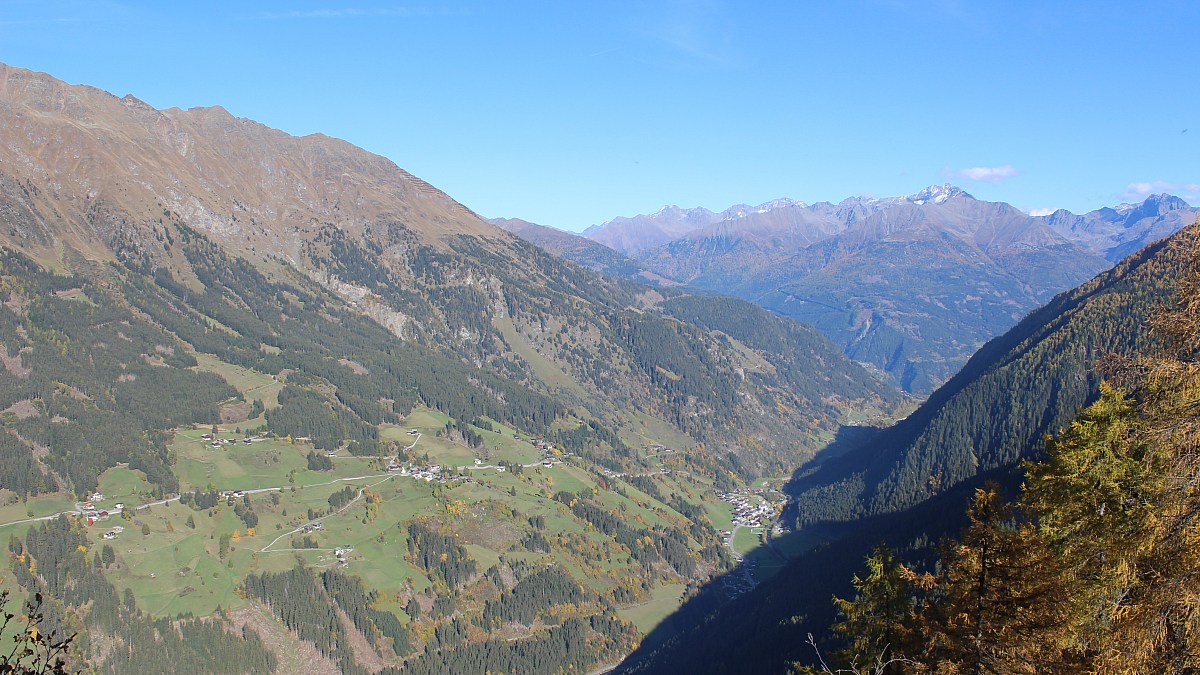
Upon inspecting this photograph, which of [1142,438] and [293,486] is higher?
[1142,438]

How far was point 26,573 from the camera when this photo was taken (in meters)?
132

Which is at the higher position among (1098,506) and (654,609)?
(1098,506)

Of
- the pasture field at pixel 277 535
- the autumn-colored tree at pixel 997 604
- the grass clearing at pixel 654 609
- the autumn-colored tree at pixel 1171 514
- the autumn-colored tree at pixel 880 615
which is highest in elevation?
the autumn-colored tree at pixel 1171 514

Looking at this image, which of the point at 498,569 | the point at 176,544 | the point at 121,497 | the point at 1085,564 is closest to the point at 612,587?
the point at 498,569

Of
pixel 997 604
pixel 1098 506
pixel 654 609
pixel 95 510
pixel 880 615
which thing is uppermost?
pixel 1098 506

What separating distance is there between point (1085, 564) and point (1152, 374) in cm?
812

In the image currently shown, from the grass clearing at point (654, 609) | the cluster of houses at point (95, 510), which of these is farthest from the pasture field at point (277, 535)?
the cluster of houses at point (95, 510)

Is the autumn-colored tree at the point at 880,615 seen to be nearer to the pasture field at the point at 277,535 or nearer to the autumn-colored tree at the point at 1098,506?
the autumn-colored tree at the point at 1098,506

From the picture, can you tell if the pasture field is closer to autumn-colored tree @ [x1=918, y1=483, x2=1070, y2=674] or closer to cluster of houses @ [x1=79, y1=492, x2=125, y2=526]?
cluster of houses @ [x1=79, y1=492, x2=125, y2=526]

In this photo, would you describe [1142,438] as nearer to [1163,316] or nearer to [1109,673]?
[1163,316]

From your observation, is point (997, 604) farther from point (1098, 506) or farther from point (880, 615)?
point (880, 615)

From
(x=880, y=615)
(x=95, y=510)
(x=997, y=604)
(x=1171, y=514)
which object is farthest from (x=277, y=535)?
(x=1171, y=514)

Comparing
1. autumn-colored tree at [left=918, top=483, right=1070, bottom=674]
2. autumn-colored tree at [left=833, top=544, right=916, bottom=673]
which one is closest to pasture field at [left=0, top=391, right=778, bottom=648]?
autumn-colored tree at [left=833, top=544, right=916, bottom=673]

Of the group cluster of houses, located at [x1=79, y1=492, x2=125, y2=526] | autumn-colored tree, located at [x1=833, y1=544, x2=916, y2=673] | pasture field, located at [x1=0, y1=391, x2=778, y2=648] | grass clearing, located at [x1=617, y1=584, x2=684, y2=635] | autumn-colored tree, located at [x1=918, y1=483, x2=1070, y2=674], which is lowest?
grass clearing, located at [x1=617, y1=584, x2=684, y2=635]
